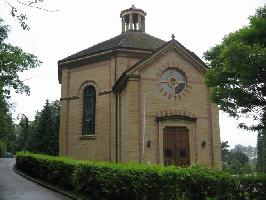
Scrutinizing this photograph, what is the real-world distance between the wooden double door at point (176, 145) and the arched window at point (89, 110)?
645 cm

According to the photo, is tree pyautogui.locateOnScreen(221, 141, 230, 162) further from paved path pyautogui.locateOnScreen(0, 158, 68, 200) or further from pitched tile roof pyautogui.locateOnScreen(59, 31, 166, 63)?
paved path pyautogui.locateOnScreen(0, 158, 68, 200)

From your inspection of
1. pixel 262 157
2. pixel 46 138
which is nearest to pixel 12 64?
pixel 46 138

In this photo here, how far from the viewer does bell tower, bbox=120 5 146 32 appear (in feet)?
106

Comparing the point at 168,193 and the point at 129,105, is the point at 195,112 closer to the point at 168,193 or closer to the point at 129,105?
the point at 129,105

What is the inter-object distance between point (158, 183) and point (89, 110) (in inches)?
643

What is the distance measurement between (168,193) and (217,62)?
5.10 meters

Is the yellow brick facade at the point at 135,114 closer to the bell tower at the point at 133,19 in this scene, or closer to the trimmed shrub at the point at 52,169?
the trimmed shrub at the point at 52,169

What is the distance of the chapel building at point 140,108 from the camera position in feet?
71.9

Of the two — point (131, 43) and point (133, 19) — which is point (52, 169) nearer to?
point (131, 43)

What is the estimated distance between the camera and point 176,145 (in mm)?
22531

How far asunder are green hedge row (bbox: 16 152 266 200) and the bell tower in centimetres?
1855

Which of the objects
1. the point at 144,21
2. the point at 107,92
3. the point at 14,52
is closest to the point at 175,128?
the point at 107,92

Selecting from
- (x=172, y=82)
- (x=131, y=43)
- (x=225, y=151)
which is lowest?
(x=225, y=151)

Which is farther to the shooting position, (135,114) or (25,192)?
(135,114)
